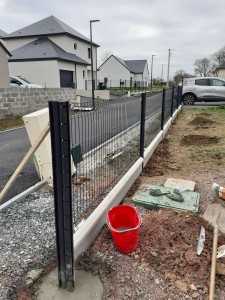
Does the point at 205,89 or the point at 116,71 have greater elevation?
the point at 116,71

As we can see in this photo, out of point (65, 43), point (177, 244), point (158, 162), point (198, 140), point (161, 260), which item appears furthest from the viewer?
point (65, 43)

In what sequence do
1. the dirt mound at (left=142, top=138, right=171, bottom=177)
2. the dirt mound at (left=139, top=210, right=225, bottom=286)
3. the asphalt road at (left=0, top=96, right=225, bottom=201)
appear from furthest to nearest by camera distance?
the dirt mound at (left=142, top=138, right=171, bottom=177) < the asphalt road at (left=0, top=96, right=225, bottom=201) < the dirt mound at (left=139, top=210, right=225, bottom=286)

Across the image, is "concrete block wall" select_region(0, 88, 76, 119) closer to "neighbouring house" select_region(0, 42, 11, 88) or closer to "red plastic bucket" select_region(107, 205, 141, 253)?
"neighbouring house" select_region(0, 42, 11, 88)

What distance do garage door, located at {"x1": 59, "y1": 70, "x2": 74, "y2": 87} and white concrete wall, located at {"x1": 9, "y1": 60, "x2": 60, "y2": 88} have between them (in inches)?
37.5

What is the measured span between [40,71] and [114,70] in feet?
117

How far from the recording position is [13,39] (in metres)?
34.6

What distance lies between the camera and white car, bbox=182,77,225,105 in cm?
1638

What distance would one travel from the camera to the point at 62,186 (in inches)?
71.6

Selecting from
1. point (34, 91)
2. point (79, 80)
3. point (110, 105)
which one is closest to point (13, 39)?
point (79, 80)

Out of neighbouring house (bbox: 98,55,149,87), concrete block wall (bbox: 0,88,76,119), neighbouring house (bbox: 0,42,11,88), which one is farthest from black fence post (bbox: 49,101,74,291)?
neighbouring house (bbox: 98,55,149,87)

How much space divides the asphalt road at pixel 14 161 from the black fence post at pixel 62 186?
189cm

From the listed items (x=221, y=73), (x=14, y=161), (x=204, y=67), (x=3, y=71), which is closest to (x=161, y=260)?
(x=14, y=161)

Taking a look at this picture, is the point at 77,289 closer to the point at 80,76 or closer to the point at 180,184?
the point at 180,184

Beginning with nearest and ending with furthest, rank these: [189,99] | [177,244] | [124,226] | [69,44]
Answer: [177,244]
[124,226]
[189,99]
[69,44]
